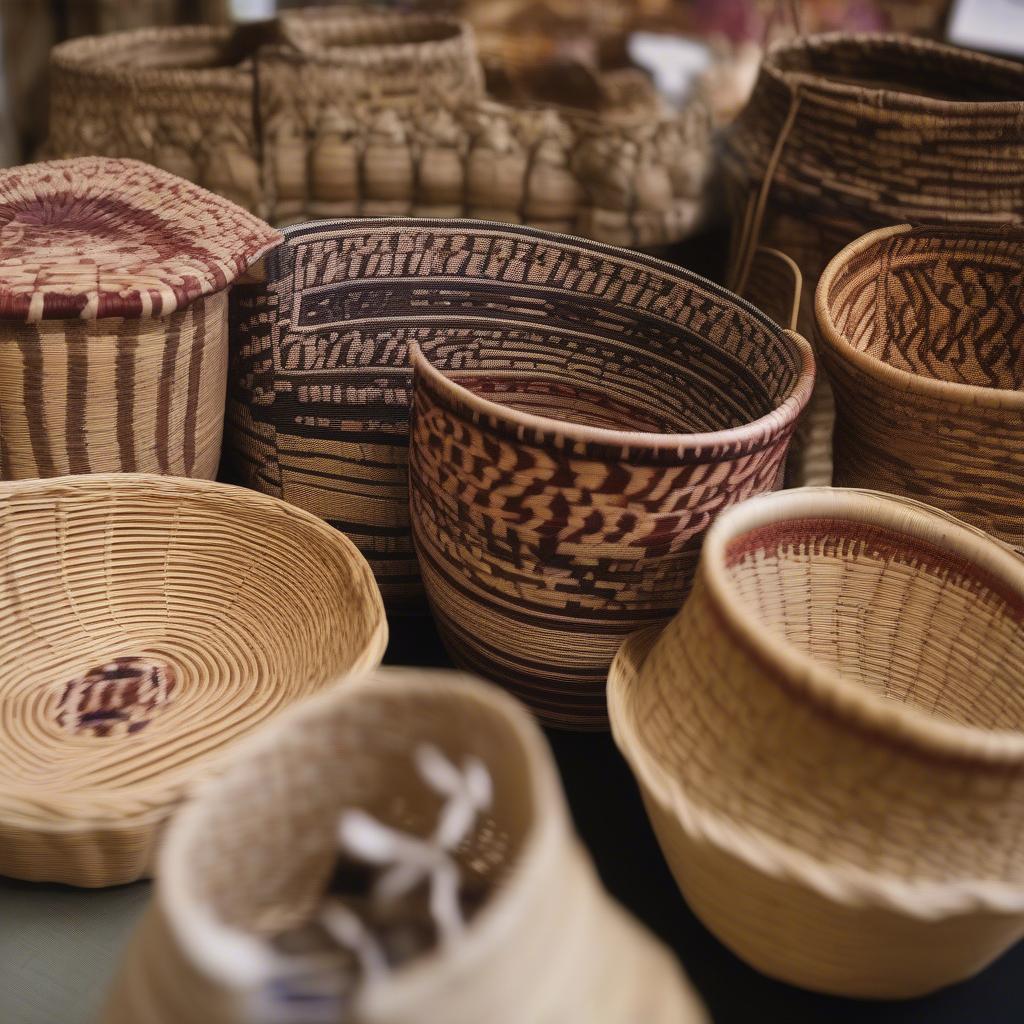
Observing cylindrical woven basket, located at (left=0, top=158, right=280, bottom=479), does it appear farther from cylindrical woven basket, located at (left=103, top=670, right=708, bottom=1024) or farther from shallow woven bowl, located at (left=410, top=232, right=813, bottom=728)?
cylindrical woven basket, located at (left=103, top=670, right=708, bottom=1024)

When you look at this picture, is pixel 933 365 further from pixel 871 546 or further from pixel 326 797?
pixel 326 797

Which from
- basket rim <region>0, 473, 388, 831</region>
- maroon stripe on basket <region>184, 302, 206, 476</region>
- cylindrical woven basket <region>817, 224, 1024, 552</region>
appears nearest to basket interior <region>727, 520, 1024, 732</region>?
cylindrical woven basket <region>817, 224, 1024, 552</region>

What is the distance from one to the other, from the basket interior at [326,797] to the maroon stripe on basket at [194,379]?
0.51 m

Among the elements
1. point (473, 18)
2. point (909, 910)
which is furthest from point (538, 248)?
point (473, 18)

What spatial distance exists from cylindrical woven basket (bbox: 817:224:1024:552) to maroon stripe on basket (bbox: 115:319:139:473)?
642 mm

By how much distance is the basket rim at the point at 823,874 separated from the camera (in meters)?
0.61

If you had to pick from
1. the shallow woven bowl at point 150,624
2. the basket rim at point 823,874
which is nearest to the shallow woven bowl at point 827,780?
the basket rim at point 823,874

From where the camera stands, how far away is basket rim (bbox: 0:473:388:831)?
0.70m

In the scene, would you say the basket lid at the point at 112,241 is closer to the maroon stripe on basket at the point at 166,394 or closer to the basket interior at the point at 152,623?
the maroon stripe on basket at the point at 166,394

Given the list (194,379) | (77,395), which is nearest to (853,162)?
(194,379)

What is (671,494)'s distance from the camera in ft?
2.61

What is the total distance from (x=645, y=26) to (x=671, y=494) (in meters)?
2.26

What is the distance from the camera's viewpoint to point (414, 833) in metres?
0.62

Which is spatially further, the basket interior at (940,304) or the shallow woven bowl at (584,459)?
the basket interior at (940,304)
